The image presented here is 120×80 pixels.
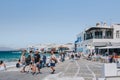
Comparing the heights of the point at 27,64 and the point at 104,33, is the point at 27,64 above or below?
below

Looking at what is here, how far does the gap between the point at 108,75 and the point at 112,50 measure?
167 feet

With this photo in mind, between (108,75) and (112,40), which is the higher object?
(112,40)

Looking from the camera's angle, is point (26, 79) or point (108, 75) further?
point (26, 79)

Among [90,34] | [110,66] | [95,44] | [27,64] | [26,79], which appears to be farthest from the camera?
[90,34]

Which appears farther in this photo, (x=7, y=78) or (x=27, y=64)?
(x=27, y=64)

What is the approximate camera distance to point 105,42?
229ft

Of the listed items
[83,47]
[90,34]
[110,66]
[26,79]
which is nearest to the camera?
[110,66]

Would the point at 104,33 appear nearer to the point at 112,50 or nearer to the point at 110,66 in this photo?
the point at 112,50

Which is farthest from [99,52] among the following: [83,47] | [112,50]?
[83,47]

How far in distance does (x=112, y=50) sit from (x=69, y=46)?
88.0 m

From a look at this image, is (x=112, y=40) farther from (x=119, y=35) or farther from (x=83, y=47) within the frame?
(x=83, y=47)

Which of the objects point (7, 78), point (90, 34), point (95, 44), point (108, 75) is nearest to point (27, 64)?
point (7, 78)

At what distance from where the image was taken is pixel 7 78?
66.3ft

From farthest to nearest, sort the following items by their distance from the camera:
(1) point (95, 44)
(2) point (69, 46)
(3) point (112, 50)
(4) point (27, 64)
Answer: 1. (2) point (69, 46)
2. (1) point (95, 44)
3. (3) point (112, 50)
4. (4) point (27, 64)
